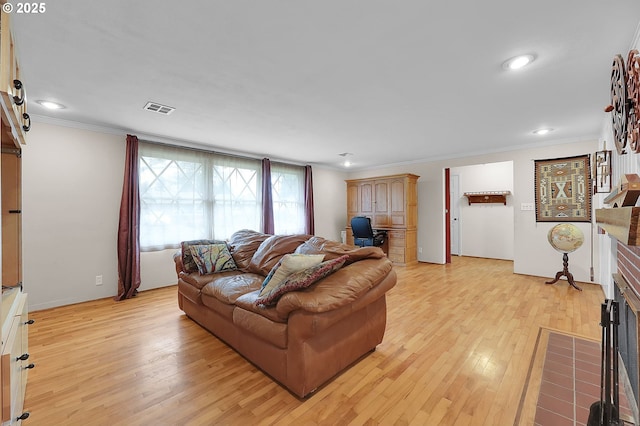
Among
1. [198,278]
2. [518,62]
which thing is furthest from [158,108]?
[518,62]

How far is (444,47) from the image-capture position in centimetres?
191

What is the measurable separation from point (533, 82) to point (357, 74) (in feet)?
5.33

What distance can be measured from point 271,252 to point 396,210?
3805 mm

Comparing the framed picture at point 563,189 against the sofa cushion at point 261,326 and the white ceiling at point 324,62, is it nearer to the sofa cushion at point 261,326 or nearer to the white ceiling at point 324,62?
the white ceiling at point 324,62

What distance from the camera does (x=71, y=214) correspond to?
3.48 m

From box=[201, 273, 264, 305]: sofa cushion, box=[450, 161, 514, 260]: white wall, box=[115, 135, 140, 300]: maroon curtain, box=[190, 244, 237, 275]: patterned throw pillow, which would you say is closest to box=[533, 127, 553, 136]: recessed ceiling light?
box=[450, 161, 514, 260]: white wall

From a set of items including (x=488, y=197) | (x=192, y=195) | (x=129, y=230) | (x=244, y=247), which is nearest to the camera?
(x=244, y=247)

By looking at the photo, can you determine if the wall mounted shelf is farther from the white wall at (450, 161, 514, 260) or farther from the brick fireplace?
the brick fireplace

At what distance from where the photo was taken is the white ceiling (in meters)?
1.58

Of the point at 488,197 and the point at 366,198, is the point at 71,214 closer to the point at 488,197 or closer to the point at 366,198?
the point at 366,198

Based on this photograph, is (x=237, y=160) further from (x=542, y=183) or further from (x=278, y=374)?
(x=542, y=183)

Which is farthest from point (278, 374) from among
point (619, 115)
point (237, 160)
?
point (237, 160)

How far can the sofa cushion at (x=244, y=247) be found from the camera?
314 centimetres

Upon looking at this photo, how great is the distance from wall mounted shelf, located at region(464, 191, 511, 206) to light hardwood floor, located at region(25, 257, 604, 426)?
348cm
